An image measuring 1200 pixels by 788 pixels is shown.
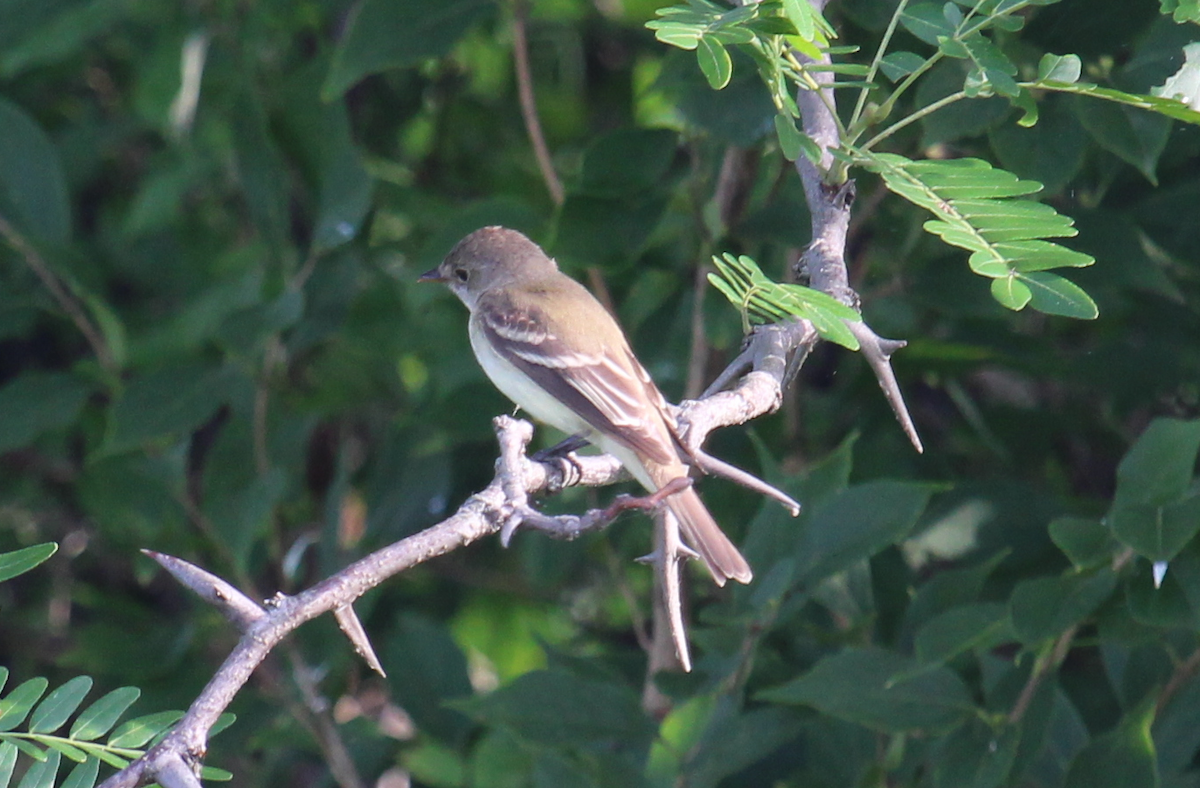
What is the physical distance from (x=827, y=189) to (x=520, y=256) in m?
2.07

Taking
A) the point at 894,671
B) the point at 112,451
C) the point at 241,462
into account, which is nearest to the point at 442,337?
the point at 241,462

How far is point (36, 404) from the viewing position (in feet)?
13.5

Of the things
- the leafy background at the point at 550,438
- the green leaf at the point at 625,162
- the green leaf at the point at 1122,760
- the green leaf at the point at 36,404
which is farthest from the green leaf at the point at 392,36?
the green leaf at the point at 1122,760

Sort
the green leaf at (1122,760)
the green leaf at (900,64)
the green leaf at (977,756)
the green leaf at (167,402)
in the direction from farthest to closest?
the green leaf at (167,402) < the green leaf at (977,756) < the green leaf at (1122,760) < the green leaf at (900,64)

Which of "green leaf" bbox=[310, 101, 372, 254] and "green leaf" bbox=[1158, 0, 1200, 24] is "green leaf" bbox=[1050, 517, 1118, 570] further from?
"green leaf" bbox=[310, 101, 372, 254]

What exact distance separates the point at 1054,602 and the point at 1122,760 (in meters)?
0.35

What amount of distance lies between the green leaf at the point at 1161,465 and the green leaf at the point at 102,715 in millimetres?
2012

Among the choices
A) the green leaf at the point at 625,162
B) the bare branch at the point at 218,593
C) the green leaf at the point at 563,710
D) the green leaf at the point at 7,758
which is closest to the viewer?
the bare branch at the point at 218,593

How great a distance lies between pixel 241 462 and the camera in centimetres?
426

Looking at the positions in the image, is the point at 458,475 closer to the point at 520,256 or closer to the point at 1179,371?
the point at 520,256

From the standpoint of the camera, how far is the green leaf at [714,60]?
2148 mm

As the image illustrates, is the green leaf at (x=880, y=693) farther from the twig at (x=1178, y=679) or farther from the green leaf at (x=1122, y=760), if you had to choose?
the twig at (x=1178, y=679)

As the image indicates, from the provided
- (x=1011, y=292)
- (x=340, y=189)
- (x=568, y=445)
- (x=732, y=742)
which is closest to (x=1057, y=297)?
(x=1011, y=292)

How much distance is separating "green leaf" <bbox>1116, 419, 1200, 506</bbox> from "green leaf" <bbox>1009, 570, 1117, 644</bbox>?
200 mm
